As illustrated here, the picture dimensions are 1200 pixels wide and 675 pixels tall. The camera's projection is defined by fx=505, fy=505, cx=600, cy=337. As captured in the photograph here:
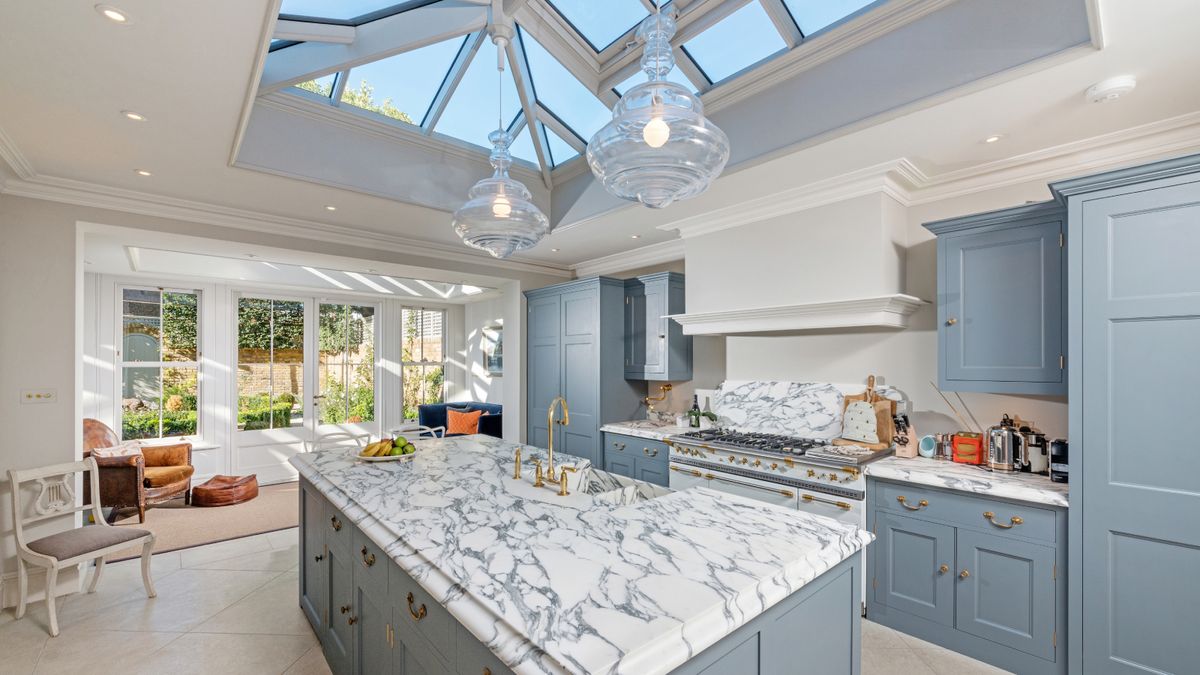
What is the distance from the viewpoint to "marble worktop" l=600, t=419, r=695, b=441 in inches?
152

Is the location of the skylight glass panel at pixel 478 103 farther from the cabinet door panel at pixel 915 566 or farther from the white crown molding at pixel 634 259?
the cabinet door panel at pixel 915 566

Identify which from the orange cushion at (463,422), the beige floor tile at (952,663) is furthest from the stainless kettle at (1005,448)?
the orange cushion at (463,422)

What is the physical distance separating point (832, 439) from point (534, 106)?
3028 mm

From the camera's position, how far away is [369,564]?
5.53 ft

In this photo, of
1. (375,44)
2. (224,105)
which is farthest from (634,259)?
(224,105)

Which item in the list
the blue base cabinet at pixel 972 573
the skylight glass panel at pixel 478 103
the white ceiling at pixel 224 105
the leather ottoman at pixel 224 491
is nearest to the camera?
the white ceiling at pixel 224 105

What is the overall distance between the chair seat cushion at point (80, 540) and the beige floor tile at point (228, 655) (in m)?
0.75

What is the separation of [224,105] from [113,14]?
0.63m

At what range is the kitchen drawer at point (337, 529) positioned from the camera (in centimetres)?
192

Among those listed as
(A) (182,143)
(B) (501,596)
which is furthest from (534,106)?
(B) (501,596)

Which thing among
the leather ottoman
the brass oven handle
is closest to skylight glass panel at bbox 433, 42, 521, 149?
the brass oven handle

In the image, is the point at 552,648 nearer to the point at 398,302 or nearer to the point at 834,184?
the point at 834,184

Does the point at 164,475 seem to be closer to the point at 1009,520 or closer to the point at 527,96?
the point at 527,96

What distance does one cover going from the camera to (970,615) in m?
2.39
